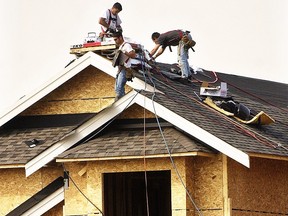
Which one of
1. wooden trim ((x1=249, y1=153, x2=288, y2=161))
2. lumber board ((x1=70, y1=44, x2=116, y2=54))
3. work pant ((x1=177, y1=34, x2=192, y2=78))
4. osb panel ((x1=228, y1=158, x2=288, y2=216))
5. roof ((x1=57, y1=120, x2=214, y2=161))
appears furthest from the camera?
work pant ((x1=177, y1=34, x2=192, y2=78))

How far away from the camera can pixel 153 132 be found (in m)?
31.5

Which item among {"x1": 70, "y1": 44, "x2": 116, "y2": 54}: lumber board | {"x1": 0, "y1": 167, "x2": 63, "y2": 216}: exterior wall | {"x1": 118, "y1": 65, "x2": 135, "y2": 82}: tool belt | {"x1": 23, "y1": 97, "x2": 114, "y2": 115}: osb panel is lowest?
{"x1": 0, "y1": 167, "x2": 63, "y2": 216}: exterior wall

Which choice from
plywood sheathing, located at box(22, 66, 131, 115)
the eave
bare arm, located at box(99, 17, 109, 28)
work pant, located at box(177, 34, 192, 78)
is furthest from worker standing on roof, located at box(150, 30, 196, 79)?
the eave

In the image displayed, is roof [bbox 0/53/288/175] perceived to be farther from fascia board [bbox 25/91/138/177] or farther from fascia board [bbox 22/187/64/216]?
fascia board [bbox 22/187/64/216]

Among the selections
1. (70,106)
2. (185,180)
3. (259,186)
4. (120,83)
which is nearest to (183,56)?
(70,106)

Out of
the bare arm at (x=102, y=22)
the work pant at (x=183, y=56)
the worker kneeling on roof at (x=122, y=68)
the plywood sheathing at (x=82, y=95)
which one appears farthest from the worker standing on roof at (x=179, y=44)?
the worker kneeling on roof at (x=122, y=68)

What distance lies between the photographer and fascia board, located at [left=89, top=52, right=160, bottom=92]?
3204 centimetres

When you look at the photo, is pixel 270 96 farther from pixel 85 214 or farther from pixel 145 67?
pixel 85 214

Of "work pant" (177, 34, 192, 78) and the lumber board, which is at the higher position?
"work pant" (177, 34, 192, 78)

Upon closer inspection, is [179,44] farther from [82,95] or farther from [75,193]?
[75,193]

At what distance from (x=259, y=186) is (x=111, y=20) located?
6.02m

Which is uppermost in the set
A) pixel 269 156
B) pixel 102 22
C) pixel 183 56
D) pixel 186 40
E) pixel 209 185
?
pixel 102 22

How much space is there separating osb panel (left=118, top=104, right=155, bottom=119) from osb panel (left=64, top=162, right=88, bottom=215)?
4.90 feet

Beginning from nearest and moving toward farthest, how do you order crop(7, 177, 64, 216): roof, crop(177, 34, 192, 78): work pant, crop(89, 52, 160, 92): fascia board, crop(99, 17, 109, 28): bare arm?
crop(89, 52, 160, 92): fascia board < crop(7, 177, 64, 216): roof < crop(99, 17, 109, 28): bare arm < crop(177, 34, 192, 78): work pant
